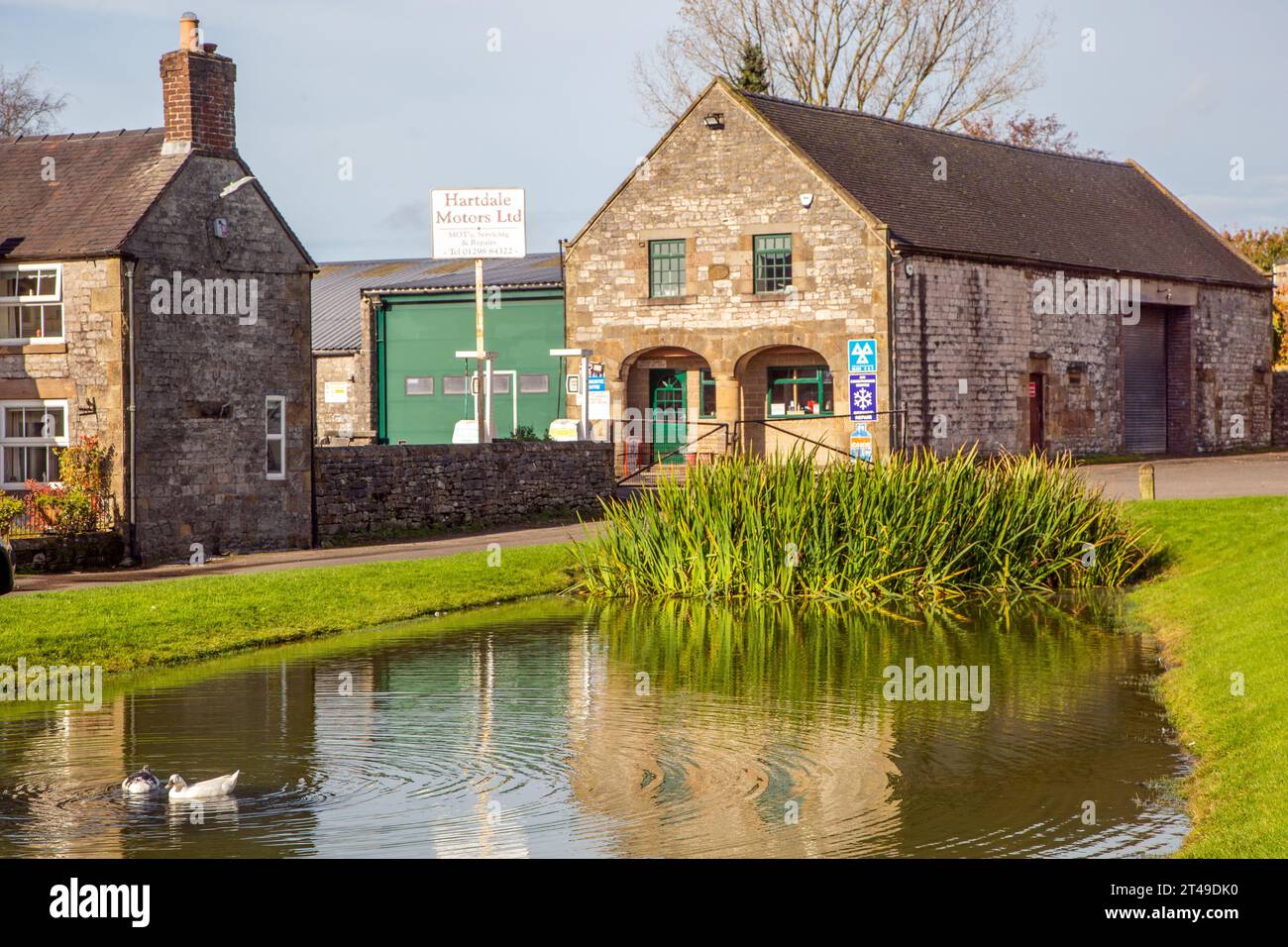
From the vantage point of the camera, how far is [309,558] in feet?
85.6

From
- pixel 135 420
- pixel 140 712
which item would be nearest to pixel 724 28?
pixel 135 420

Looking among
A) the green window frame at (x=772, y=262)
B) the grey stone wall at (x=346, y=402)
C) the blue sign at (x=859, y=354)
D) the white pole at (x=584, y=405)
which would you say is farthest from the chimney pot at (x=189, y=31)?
the grey stone wall at (x=346, y=402)

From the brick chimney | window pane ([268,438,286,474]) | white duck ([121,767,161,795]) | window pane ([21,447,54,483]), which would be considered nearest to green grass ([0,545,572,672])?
window pane ([268,438,286,474])

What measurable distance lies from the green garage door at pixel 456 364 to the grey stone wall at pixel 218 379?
1931 centimetres

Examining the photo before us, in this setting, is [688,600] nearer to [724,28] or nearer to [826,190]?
[826,190]

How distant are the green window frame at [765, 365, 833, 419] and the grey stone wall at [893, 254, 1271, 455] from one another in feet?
8.71

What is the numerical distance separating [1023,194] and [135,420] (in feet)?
95.9

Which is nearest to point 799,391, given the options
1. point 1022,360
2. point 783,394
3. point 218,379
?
point 783,394

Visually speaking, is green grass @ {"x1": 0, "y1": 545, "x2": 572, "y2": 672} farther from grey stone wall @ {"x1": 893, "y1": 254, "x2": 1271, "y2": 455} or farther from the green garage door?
the green garage door

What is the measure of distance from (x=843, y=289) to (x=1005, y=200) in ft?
26.6

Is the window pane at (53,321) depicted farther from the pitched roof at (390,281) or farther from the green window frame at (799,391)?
the pitched roof at (390,281)

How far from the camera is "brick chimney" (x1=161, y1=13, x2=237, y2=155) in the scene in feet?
88.5

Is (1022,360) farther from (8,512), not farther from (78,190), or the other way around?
(8,512)

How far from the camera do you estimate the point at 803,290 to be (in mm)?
41188
